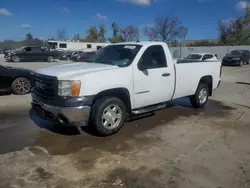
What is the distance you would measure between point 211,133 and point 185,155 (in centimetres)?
139

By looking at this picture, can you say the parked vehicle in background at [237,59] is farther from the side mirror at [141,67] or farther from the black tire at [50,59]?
the side mirror at [141,67]

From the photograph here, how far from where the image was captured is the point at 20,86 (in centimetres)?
888

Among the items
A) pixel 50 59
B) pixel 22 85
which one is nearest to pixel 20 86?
pixel 22 85

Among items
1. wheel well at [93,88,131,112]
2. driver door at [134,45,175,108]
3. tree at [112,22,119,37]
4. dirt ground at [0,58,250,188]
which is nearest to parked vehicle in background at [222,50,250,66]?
dirt ground at [0,58,250,188]

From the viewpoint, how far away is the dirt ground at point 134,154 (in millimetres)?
3361

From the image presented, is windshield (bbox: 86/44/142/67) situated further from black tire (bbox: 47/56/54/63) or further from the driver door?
black tire (bbox: 47/56/54/63)

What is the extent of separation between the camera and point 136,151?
4297 mm

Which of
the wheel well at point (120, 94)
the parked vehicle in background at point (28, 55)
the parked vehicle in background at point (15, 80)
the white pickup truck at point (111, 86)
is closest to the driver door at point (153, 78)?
the white pickup truck at point (111, 86)

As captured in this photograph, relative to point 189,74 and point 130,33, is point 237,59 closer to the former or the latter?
point 189,74

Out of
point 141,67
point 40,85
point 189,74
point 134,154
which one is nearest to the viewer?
point 134,154

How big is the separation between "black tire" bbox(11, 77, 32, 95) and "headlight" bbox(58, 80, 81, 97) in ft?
16.9

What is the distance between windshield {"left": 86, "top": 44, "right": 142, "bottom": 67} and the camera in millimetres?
5300

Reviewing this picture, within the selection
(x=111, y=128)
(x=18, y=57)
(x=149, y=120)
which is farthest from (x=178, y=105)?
(x=18, y=57)

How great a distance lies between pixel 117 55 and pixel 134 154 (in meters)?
2.42
